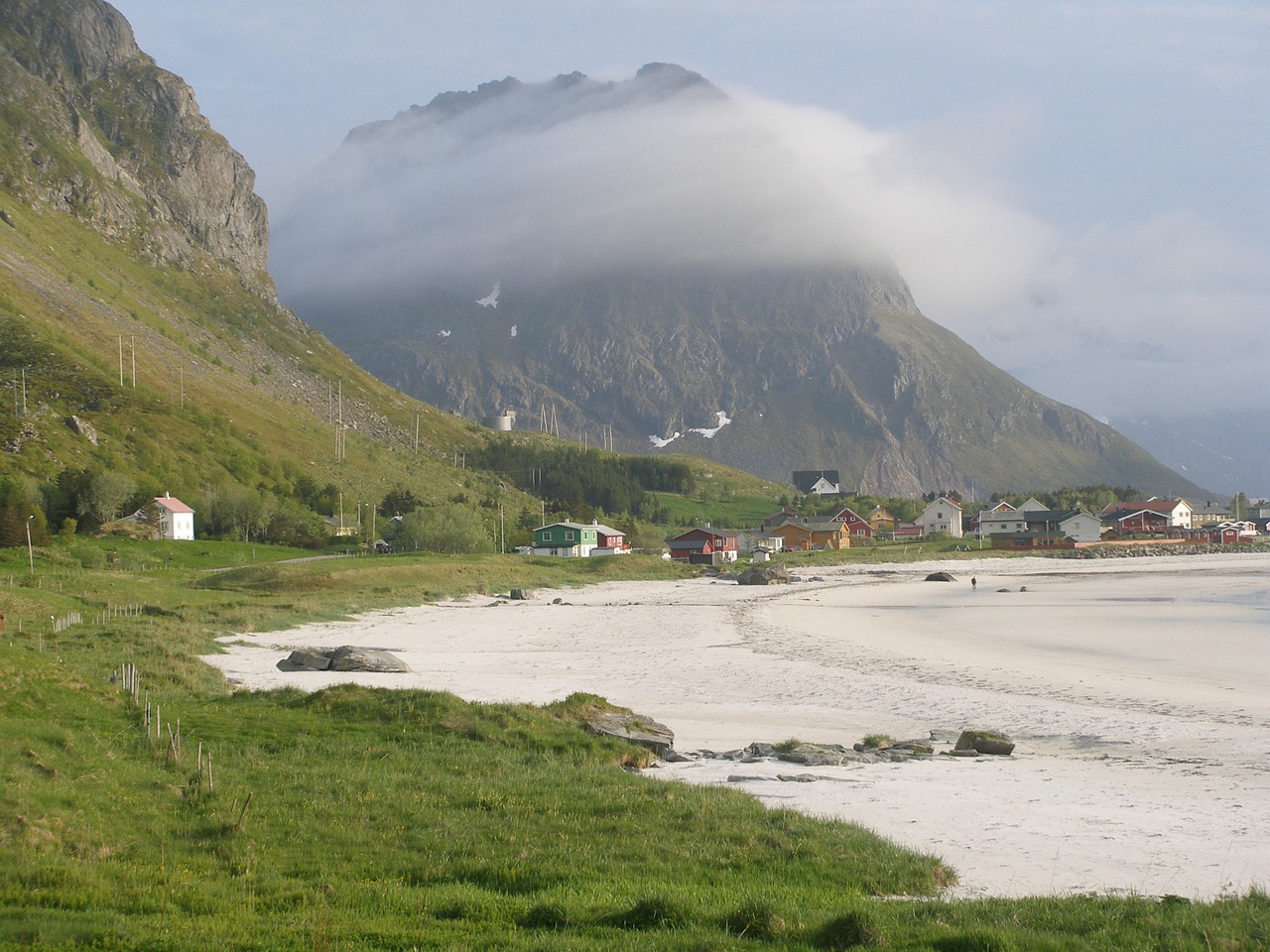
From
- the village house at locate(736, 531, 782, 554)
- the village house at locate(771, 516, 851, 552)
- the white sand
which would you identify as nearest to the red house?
the village house at locate(771, 516, 851, 552)

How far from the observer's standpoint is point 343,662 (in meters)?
36.3

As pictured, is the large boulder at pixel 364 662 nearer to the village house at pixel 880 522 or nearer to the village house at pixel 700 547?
the village house at pixel 700 547

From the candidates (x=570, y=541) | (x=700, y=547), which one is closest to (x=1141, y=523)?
(x=700, y=547)

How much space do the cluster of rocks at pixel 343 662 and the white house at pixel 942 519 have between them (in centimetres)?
16210

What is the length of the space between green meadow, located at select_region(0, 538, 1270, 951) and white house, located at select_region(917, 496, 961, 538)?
17119cm

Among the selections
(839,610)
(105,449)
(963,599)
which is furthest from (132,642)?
(105,449)

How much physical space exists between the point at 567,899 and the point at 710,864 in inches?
106

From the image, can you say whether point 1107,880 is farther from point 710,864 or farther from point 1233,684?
point 1233,684

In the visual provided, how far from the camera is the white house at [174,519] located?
324 ft

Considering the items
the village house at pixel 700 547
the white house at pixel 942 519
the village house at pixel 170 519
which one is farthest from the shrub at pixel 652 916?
the white house at pixel 942 519

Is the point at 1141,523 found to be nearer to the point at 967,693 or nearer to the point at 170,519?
the point at 170,519

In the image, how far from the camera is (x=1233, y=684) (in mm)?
34188

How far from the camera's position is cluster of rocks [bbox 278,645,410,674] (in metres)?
36.0

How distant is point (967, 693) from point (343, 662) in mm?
21271
